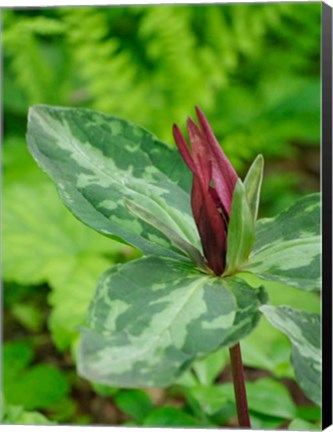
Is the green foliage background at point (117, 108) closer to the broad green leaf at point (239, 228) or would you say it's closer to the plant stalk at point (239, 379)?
the plant stalk at point (239, 379)

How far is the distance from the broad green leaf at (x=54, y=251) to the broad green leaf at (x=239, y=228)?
689 mm

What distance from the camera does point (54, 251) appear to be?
156cm

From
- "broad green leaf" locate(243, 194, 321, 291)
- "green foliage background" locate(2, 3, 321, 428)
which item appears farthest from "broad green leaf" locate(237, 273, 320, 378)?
"broad green leaf" locate(243, 194, 321, 291)

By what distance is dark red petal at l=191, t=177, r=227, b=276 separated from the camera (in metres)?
0.72

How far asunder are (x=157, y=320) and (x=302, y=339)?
0.40 ft

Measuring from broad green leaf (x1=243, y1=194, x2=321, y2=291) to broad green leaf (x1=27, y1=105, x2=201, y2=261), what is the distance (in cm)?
6

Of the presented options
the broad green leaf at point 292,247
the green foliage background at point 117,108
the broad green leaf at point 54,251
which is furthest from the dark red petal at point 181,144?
the broad green leaf at point 54,251

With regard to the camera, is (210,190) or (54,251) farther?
(54,251)

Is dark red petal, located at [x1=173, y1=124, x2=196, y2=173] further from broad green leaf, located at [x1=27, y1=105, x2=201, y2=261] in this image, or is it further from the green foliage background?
the green foliage background

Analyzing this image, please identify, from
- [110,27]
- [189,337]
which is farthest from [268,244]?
[110,27]

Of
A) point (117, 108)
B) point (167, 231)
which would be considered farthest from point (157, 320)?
point (117, 108)

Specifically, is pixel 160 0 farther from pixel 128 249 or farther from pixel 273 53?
pixel 273 53

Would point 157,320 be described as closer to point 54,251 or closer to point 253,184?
point 253,184

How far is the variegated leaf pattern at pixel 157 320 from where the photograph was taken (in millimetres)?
608
